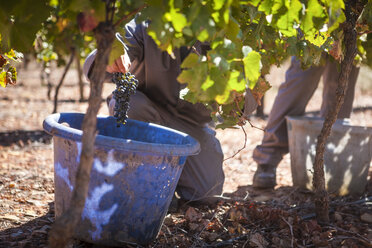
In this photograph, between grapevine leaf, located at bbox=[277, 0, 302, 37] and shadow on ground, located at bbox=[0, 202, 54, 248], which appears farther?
shadow on ground, located at bbox=[0, 202, 54, 248]

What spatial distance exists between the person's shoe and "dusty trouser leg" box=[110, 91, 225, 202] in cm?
44

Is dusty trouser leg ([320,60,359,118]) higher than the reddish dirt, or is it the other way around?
dusty trouser leg ([320,60,359,118])

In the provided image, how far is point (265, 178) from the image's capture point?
314 centimetres

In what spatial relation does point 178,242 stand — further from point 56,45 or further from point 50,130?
point 56,45

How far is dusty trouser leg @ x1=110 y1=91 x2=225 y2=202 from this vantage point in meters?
2.67

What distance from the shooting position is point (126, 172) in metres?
1.70

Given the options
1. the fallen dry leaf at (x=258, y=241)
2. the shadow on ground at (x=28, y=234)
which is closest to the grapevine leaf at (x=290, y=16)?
the fallen dry leaf at (x=258, y=241)

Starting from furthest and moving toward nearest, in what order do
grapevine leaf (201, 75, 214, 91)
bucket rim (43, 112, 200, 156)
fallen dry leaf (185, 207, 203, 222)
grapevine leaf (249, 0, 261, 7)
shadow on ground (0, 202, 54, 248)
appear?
Answer: fallen dry leaf (185, 207, 203, 222) < shadow on ground (0, 202, 54, 248) < bucket rim (43, 112, 200, 156) < grapevine leaf (249, 0, 261, 7) < grapevine leaf (201, 75, 214, 91)

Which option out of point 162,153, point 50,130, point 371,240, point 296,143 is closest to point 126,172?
point 162,153

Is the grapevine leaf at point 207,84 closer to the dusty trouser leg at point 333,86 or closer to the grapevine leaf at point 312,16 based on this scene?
the grapevine leaf at point 312,16

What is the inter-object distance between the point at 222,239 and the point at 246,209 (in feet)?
1.24

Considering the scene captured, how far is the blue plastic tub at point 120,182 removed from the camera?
5.44ft

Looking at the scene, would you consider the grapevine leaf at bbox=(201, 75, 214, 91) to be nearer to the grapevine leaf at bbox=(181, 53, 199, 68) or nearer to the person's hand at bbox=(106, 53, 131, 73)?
the grapevine leaf at bbox=(181, 53, 199, 68)

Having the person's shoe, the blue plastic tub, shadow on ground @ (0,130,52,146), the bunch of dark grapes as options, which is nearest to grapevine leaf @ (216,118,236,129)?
the blue plastic tub
